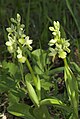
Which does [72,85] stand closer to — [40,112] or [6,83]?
[40,112]

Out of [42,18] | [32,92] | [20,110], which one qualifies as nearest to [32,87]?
[32,92]

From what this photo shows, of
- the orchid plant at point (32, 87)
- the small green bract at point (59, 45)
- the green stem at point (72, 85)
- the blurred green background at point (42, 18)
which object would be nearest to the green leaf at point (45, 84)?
the orchid plant at point (32, 87)

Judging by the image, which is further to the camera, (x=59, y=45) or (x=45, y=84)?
(x=45, y=84)

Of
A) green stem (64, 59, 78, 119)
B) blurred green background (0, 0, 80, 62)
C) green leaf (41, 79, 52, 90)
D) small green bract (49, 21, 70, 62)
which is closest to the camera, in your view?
small green bract (49, 21, 70, 62)

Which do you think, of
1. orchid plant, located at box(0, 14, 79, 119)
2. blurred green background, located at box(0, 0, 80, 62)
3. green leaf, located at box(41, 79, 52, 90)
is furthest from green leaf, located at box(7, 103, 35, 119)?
blurred green background, located at box(0, 0, 80, 62)

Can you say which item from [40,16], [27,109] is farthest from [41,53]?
[40,16]

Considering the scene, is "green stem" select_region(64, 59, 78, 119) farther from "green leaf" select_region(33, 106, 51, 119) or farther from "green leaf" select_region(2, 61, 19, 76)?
"green leaf" select_region(2, 61, 19, 76)

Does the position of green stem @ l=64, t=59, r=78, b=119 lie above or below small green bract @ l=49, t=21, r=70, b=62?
below

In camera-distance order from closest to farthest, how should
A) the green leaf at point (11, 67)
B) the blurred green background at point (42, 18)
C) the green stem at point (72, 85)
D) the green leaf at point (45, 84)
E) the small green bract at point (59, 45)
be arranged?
the small green bract at point (59, 45) → the green stem at point (72, 85) → the green leaf at point (45, 84) → the green leaf at point (11, 67) → the blurred green background at point (42, 18)

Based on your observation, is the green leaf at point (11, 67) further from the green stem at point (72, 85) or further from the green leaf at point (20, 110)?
the green stem at point (72, 85)
